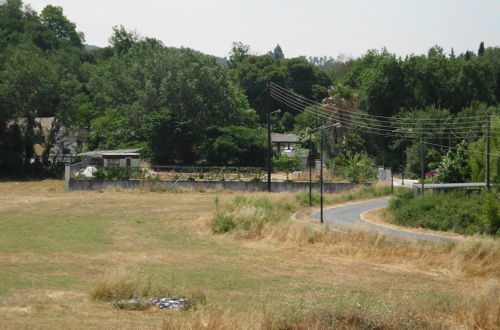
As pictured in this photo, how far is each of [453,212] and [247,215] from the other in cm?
1108

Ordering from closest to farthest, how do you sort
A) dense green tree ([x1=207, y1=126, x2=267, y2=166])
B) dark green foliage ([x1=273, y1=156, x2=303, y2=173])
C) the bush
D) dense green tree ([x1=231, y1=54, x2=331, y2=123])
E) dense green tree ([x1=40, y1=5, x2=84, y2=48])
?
the bush → dense green tree ([x1=207, y1=126, x2=267, y2=166]) → dark green foliage ([x1=273, y1=156, x2=303, y2=173]) → dense green tree ([x1=231, y1=54, x2=331, y2=123]) → dense green tree ([x1=40, y1=5, x2=84, y2=48])

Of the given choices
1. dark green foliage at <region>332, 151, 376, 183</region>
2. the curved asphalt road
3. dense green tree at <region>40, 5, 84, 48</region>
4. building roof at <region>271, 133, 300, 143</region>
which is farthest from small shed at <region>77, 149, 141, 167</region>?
dense green tree at <region>40, 5, 84, 48</region>

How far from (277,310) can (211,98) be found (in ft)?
217

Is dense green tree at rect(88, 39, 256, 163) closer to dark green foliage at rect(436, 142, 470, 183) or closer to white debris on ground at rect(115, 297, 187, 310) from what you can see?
dark green foliage at rect(436, 142, 470, 183)

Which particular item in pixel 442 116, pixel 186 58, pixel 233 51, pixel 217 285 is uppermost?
pixel 233 51

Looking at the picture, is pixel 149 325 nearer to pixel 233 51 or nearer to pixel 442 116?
pixel 442 116

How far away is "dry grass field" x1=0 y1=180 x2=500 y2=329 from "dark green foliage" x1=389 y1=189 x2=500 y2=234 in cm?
476

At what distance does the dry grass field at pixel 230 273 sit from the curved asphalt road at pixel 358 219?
2226 millimetres

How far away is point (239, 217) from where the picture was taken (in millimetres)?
39000

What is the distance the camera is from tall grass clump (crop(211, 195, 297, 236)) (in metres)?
38.2

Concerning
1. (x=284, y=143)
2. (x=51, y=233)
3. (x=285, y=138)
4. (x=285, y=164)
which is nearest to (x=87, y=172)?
(x=285, y=164)

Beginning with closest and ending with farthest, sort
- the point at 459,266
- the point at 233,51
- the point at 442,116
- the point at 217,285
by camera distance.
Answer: the point at 217,285
the point at 459,266
the point at 442,116
the point at 233,51

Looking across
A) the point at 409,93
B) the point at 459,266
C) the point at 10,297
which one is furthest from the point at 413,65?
the point at 10,297

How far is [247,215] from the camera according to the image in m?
38.9
